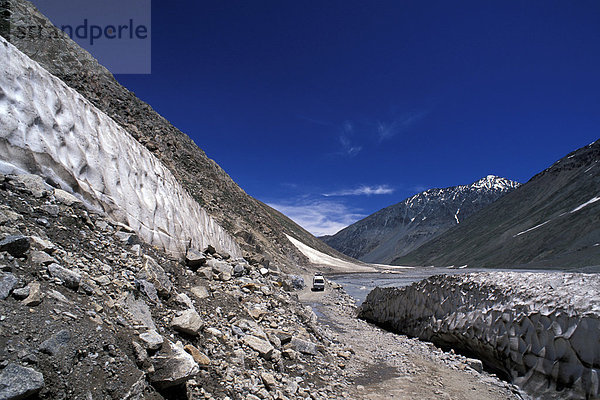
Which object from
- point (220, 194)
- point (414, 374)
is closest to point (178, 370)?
point (414, 374)

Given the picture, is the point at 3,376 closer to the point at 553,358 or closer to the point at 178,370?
the point at 178,370

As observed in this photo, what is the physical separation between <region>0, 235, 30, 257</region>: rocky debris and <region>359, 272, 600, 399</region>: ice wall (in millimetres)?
9598

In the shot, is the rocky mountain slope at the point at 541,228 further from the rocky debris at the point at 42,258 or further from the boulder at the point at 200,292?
the rocky debris at the point at 42,258

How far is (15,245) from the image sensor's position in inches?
139

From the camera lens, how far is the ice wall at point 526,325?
22.4ft

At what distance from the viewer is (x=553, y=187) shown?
4237 inches

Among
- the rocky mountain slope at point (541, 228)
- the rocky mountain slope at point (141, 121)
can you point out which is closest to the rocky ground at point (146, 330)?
the rocky mountain slope at point (141, 121)

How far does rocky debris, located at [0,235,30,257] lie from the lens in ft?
11.4

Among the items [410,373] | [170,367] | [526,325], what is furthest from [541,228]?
[170,367]

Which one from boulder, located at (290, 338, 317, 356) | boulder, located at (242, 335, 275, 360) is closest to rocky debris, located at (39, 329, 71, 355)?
boulder, located at (242, 335, 275, 360)

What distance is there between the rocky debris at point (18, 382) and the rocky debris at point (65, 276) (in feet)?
4.11

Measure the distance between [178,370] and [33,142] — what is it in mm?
4371

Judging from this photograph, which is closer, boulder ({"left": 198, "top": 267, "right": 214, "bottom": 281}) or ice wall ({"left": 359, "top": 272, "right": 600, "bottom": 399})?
ice wall ({"left": 359, "top": 272, "right": 600, "bottom": 399})

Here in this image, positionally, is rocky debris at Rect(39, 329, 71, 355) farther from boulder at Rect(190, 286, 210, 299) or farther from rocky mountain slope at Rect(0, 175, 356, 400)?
boulder at Rect(190, 286, 210, 299)
